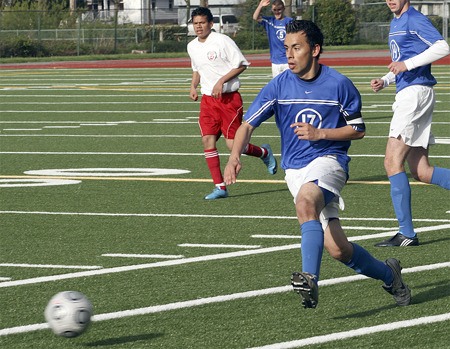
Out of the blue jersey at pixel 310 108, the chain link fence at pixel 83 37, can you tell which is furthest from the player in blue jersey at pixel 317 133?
the chain link fence at pixel 83 37

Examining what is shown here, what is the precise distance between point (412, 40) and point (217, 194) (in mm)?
3103

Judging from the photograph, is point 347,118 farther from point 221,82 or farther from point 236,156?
point 221,82

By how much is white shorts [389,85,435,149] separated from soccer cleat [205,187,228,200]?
2.83 m

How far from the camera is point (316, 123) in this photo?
6.93 metres

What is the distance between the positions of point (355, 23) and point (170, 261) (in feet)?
166

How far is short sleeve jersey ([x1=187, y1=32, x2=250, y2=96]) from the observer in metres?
12.2

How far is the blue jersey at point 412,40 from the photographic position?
932 cm

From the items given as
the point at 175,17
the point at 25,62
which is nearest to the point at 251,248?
the point at 25,62

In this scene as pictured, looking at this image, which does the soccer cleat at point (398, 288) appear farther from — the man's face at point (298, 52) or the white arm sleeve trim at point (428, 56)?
the white arm sleeve trim at point (428, 56)

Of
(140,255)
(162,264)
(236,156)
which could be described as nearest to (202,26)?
(140,255)

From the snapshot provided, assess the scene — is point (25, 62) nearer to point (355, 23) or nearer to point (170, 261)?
point (355, 23)

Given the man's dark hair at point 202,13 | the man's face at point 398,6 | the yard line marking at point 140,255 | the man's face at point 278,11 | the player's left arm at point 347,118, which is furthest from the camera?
the man's face at point 278,11

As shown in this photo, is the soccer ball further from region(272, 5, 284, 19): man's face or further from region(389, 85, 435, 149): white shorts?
region(272, 5, 284, 19): man's face

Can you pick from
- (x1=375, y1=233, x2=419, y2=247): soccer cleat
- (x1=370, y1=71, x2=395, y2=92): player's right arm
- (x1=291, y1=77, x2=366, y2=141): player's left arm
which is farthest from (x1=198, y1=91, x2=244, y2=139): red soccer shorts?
(x1=291, y1=77, x2=366, y2=141): player's left arm
